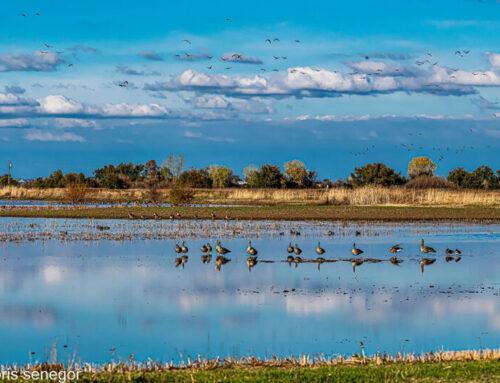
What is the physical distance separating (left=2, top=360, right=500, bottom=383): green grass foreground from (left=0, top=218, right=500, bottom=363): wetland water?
2456 millimetres

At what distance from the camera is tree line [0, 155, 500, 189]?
91.8m

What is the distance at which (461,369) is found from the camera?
10562 mm

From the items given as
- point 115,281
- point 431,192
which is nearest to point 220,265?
point 115,281

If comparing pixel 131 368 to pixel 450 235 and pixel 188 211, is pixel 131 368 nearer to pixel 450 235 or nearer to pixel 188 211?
pixel 450 235

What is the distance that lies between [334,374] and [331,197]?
55.4 m

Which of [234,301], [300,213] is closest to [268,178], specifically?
[300,213]

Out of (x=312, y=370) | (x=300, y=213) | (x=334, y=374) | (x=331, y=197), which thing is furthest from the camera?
(x=331, y=197)

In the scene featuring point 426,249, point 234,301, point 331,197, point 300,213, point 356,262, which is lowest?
point 234,301

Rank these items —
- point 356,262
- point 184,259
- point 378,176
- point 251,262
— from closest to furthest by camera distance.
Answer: point 251,262 < point 356,262 < point 184,259 < point 378,176

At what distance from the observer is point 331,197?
6525 centimetres

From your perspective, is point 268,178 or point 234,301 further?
point 268,178

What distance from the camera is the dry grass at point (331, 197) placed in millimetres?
63156

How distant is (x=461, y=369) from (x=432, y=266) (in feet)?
49.3

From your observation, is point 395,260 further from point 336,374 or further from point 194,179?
point 194,179
